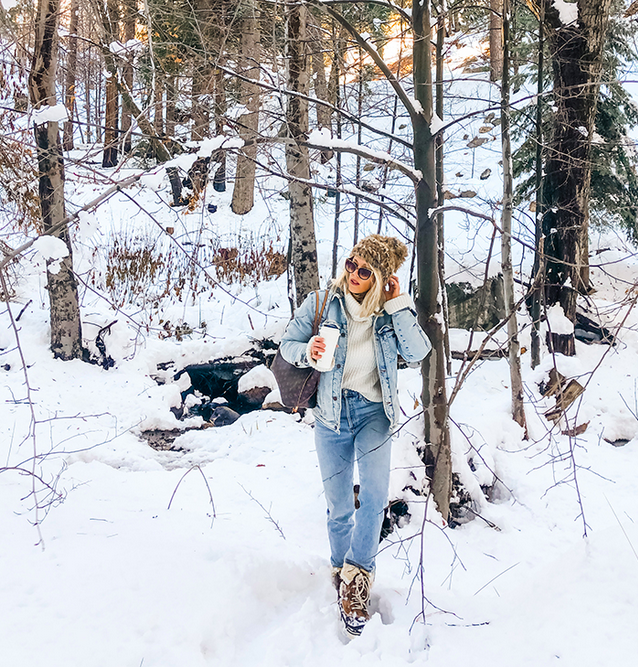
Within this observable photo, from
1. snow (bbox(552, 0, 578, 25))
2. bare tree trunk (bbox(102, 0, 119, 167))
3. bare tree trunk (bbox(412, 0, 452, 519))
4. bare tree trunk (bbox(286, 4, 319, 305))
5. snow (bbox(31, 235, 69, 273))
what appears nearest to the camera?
snow (bbox(31, 235, 69, 273))

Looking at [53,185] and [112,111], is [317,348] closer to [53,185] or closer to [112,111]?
[53,185]

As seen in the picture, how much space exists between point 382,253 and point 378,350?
19.5 inches

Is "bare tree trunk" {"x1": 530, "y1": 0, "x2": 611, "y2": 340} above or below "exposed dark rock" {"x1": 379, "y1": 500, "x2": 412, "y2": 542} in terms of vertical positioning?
above

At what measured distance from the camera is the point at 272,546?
299 centimetres

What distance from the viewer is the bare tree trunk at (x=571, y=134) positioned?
6.00 metres

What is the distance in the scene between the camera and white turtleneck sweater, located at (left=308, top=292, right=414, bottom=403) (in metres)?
2.59

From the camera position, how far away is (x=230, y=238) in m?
12.9

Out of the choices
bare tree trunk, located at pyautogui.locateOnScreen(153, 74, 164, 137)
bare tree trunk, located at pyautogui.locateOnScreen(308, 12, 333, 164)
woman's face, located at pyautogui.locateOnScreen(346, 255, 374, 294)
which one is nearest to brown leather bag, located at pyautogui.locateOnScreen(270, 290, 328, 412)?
A: woman's face, located at pyautogui.locateOnScreen(346, 255, 374, 294)

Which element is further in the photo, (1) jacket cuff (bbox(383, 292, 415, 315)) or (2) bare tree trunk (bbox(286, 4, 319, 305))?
(2) bare tree trunk (bbox(286, 4, 319, 305))

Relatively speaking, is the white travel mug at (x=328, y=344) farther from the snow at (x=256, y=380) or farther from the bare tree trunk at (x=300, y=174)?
the snow at (x=256, y=380)

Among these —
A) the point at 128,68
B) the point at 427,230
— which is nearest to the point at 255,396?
the point at 128,68

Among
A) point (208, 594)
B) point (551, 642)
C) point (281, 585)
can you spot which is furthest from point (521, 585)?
point (208, 594)

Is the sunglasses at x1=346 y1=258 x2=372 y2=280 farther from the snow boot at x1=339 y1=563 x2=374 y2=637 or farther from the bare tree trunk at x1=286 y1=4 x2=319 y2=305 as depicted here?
the bare tree trunk at x1=286 y1=4 x2=319 y2=305

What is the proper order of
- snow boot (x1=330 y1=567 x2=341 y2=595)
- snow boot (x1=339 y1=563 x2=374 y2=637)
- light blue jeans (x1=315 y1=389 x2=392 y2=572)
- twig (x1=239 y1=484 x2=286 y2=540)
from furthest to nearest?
twig (x1=239 y1=484 x2=286 y2=540), snow boot (x1=330 y1=567 x2=341 y2=595), light blue jeans (x1=315 y1=389 x2=392 y2=572), snow boot (x1=339 y1=563 x2=374 y2=637)
